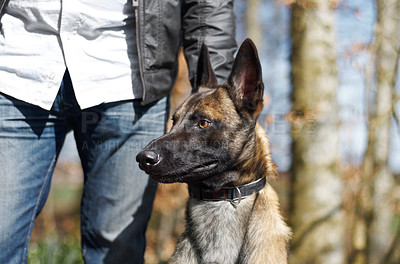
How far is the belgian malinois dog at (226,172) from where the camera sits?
2059 mm

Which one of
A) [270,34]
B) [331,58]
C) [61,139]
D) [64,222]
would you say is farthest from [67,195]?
[61,139]

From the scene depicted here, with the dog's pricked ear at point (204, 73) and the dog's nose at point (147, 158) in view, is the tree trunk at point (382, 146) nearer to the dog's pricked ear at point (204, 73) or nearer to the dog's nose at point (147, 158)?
the dog's pricked ear at point (204, 73)

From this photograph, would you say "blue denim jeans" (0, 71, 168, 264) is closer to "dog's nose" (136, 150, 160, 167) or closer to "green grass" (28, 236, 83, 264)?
"dog's nose" (136, 150, 160, 167)

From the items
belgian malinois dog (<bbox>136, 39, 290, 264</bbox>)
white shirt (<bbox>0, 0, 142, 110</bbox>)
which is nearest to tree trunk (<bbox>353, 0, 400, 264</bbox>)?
belgian malinois dog (<bbox>136, 39, 290, 264</bbox>)

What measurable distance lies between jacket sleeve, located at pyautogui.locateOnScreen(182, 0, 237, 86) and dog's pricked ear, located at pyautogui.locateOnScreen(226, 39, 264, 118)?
21 cm

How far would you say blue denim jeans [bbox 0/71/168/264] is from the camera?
200 cm

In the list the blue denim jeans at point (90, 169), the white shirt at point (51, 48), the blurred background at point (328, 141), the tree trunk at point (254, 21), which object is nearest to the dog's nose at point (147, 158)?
the blue denim jeans at point (90, 169)

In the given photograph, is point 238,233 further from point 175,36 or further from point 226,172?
point 175,36

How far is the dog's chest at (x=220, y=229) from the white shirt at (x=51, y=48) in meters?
0.90

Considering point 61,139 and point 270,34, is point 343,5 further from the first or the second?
point 61,139

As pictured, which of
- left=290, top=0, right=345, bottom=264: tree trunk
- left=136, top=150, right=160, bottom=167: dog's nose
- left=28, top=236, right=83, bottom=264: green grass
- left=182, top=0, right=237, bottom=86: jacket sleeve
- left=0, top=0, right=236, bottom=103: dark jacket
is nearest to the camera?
left=136, top=150, right=160, bottom=167: dog's nose

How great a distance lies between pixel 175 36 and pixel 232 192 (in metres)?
1.02

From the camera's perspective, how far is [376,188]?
477 centimetres

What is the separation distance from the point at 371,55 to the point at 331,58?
59cm
